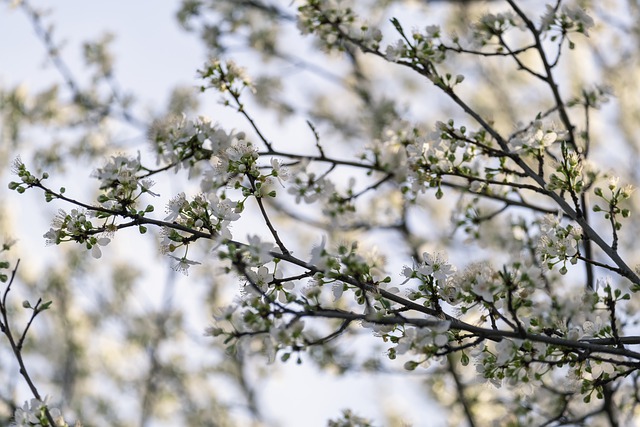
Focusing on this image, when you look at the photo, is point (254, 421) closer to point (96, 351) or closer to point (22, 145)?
point (96, 351)

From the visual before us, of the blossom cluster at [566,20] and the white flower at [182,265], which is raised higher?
the blossom cluster at [566,20]

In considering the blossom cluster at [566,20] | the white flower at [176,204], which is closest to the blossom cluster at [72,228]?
the white flower at [176,204]

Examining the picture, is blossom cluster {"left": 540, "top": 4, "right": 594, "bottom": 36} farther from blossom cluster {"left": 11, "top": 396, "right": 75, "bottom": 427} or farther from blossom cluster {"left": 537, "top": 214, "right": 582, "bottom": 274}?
blossom cluster {"left": 11, "top": 396, "right": 75, "bottom": 427}

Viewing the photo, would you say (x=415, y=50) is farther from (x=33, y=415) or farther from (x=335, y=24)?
(x=33, y=415)

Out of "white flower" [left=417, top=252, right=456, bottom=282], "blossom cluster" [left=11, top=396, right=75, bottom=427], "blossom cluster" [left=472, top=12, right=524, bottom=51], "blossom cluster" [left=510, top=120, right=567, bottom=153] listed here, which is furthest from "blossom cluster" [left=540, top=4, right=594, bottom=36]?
"blossom cluster" [left=11, top=396, right=75, bottom=427]

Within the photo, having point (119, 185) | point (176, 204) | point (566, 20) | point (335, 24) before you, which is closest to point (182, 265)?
point (176, 204)

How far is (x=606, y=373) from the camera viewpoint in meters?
2.29

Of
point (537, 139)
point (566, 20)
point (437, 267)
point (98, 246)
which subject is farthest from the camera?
point (566, 20)

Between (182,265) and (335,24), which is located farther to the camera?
(335,24)

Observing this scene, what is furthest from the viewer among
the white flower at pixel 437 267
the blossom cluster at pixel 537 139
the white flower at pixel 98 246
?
the blossom cluster at pixel 537 139

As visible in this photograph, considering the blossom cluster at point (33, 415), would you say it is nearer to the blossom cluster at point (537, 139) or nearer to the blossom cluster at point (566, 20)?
the blossom cluster at point (537, 139)

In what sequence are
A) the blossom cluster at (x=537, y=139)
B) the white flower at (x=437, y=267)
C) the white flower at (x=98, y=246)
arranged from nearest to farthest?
the white flower at (x=437, y=267), the white flower at (x=98, y=246), the blossom cluster at (x=537, y=139)

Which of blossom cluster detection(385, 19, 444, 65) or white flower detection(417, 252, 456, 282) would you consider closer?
white flower detection(417, 252, 456, 282)

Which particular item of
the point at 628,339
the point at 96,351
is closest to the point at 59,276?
the point at 96,351
